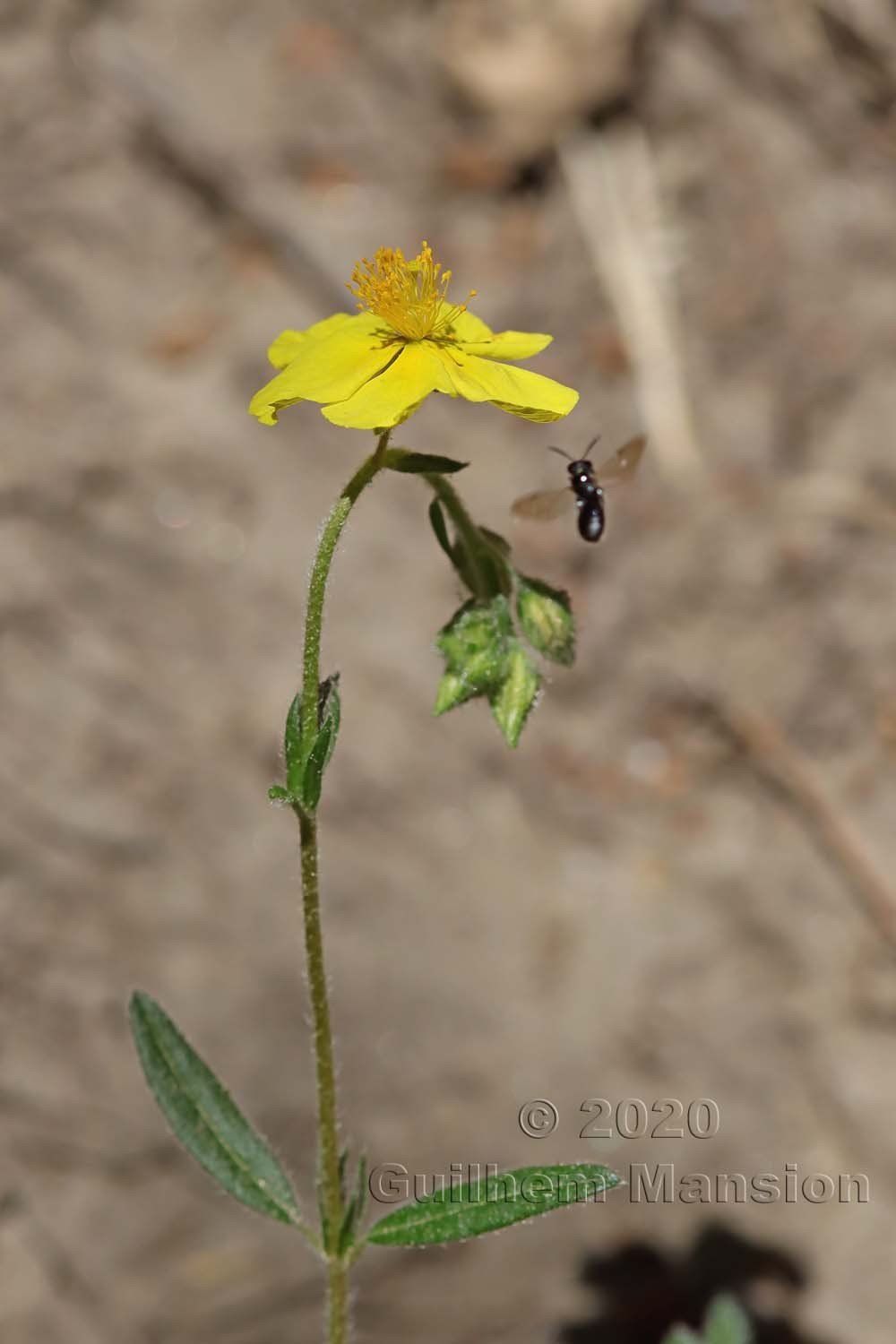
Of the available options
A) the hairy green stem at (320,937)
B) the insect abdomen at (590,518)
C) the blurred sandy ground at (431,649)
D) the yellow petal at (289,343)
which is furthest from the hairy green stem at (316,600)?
the blurred sandy ground at (431,649)

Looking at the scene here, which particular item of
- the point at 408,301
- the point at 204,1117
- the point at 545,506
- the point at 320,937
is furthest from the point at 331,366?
the point at 204,1117

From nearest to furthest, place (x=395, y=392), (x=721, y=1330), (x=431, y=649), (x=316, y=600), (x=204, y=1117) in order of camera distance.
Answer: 1. (x=316, y=600)
2. (x=395, y=392)
3. (x=204, y=1117)
4. (x=721, y=1330)
5. (x=431, y=649)

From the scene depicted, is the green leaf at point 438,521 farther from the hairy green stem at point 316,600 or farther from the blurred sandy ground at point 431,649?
the blurred sandy ground at point 431,649

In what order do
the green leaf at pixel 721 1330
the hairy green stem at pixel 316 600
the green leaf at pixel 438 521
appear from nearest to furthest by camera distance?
the hairy green stem at pixel 316 600
the green leaf at pixel 438 521
the green leaf at pixel 721 1330

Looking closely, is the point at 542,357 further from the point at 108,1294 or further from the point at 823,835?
the point at 108,1294

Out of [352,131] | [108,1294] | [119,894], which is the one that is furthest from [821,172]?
[108,1294]

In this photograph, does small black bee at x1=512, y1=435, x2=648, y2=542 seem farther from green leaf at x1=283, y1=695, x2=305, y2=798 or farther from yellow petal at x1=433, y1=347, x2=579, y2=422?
green leaf at x1=283, y1=695, x2=305, y2=798

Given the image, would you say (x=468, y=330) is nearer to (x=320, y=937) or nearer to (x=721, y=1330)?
(x=320, y=937)
